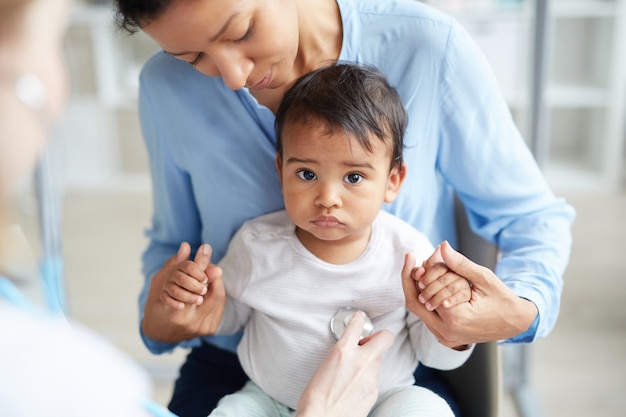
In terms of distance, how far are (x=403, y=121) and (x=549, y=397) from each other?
1.40 m

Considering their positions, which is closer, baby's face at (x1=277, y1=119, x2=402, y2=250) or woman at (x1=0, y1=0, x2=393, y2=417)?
woman at (x1=0, y1=0, x2=393, y2=417)

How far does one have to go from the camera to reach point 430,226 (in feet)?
3.94

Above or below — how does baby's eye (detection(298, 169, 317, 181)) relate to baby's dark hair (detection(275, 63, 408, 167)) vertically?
below

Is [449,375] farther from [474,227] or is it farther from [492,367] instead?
[474,227]

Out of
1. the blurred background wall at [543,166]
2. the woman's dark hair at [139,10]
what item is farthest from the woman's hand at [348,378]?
the blurred background wall at [543,166]

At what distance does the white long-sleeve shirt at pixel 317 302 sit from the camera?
110cm

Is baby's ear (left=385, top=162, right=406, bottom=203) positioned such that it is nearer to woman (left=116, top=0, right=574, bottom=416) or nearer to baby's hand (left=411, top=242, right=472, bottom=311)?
woman (left=116, top=0, right=574, bottom=416)

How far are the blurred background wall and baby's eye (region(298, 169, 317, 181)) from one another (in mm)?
1414

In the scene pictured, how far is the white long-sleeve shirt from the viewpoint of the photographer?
1102 mm

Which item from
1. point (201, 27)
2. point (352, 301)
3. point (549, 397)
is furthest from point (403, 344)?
point (549, 397)

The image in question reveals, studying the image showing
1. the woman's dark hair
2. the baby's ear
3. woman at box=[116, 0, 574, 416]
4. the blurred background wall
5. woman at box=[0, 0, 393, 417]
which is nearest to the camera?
woman at box=[0, 0, 393, 417]

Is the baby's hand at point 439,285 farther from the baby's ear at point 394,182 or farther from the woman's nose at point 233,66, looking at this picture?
the woman's nose at point 233,66

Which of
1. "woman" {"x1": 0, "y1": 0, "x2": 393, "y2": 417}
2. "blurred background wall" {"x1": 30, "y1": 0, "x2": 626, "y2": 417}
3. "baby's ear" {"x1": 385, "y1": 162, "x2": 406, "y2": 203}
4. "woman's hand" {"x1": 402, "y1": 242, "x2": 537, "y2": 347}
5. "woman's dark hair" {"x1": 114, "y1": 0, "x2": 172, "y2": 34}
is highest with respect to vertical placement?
"woman's dark hair" {"x1": 114, "y1": 0, "x2": 172, "y2": 34}

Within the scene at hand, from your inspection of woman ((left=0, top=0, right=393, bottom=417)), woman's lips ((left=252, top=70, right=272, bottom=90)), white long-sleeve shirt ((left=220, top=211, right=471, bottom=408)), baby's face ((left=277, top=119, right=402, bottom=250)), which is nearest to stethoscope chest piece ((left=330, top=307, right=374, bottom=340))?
white long-sleeve shirt ((left=220, top=211, right=471, bottom=408))
